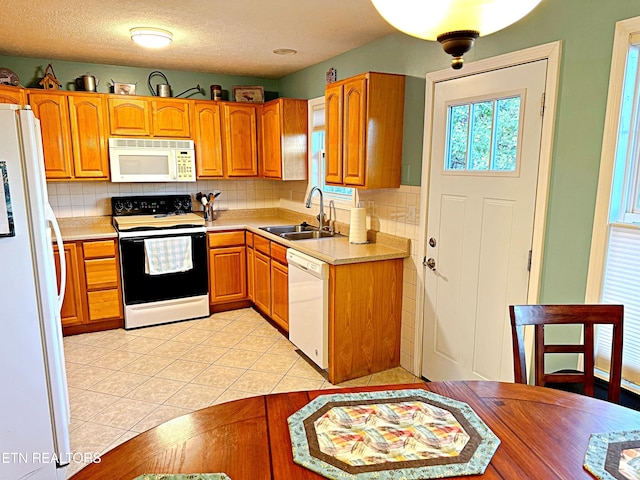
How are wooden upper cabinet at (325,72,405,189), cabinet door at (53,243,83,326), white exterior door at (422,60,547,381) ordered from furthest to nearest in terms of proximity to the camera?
cabinet door at (53,243,83,326) → wooden upper cabinet at (325,72,405,189) → white exterior door at (422,60,547,381)

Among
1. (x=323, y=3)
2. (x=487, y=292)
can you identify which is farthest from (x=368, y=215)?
(x=323, y=3)

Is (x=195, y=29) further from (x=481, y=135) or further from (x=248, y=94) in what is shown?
(x=481, y=135)

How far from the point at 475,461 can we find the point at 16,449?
2.02 m

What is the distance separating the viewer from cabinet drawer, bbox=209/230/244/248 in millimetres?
4207

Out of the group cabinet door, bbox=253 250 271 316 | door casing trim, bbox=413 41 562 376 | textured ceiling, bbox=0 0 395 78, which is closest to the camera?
door casing trim, bbox=413 41 562 376

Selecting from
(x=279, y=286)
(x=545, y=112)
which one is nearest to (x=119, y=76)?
(x=279, y=286)

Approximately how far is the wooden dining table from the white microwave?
336 cm

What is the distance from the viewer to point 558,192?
6.63 ft

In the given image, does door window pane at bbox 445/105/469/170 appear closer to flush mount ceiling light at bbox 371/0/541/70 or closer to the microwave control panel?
flush mount ceiling light at bbox 371/0/541/70

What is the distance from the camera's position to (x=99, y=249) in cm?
377

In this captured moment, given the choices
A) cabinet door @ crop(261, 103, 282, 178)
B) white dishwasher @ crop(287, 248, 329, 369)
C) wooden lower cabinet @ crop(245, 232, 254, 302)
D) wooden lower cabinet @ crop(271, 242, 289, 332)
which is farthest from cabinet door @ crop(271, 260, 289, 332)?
cabinet door @ crop(261, 103, 282, 178)

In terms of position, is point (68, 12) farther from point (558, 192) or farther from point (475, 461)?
point (475, 461)

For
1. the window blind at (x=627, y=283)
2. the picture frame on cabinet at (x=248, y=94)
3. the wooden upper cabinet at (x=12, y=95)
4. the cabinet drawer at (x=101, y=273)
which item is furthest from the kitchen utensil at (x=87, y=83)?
the window blind at (x=627, y=283)

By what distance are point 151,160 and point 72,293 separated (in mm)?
1410
